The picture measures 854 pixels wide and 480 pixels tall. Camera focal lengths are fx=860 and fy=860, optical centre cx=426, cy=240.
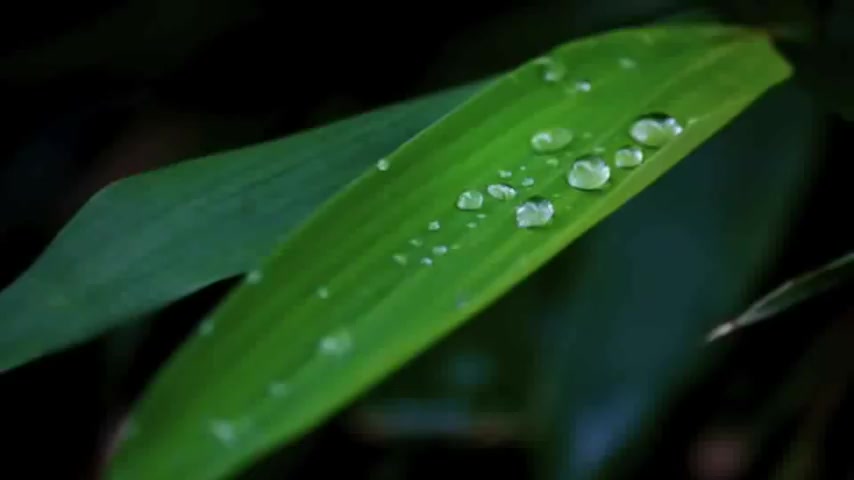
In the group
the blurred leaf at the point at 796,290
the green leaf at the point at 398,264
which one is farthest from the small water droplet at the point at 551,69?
the blurred leaf at the point at 796,290

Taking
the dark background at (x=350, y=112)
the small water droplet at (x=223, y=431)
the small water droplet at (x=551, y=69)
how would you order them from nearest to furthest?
the small water droplet at (x=223, y=431) < the small water droplet at (x=551, y=69) < the dark background at (x=350, y=112)

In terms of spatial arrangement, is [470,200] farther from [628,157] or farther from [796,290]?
[796,290]

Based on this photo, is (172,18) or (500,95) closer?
(500,95)

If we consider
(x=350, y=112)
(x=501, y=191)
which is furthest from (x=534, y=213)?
(x=350, y=112)

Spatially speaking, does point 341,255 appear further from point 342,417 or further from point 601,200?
point 342,417

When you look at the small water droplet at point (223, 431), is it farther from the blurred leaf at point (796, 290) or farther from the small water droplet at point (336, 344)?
the blurred leaf at point (796, 290)

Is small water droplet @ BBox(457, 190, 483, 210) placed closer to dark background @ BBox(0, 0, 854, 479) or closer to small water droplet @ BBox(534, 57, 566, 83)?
small water droplet @ BBox(534, 57, 566, 83)

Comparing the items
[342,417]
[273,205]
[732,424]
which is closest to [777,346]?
[732,424]

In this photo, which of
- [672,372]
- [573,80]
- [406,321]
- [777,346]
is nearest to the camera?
[406,321]
